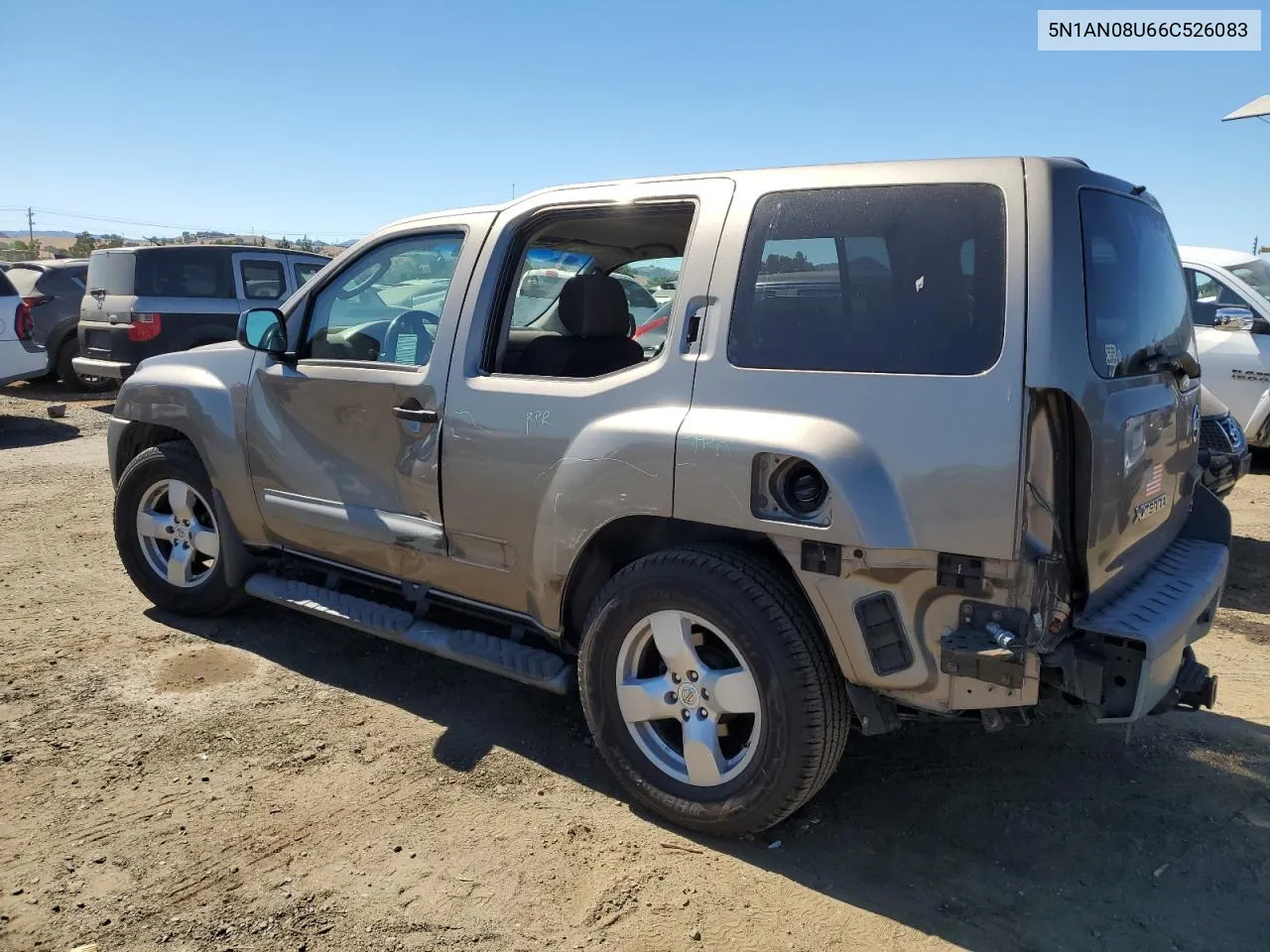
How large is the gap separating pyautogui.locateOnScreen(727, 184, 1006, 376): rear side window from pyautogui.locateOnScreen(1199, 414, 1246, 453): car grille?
3.23 metres

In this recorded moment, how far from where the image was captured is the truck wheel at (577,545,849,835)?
9.20 ft

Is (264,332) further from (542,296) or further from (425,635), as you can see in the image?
(425,635)

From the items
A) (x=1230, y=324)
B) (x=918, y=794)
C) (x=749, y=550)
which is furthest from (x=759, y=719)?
(x=1230, y=324)

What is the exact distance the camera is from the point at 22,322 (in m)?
11.0

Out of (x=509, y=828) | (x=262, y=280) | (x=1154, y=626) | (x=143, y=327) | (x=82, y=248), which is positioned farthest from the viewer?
(x=82, y=248)

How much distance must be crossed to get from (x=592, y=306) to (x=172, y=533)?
2.51m

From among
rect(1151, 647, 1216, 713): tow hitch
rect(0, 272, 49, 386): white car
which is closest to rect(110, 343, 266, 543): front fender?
rect(1151, 647, 1216, 713): tow hitch

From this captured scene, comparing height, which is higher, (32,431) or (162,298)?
(162,298)

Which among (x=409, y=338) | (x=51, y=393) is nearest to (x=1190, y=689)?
(x=409, y=338)

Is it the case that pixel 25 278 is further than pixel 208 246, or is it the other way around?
pixel 25 278

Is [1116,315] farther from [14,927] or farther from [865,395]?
[14,927]

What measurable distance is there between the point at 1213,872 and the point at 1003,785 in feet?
2.20

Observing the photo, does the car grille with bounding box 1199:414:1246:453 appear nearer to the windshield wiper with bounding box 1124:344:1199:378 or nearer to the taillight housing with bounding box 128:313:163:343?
the windshield wiper with bounding box 1124:344:1199:378

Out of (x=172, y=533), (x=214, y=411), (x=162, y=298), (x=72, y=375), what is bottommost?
(x=172, y=533)
